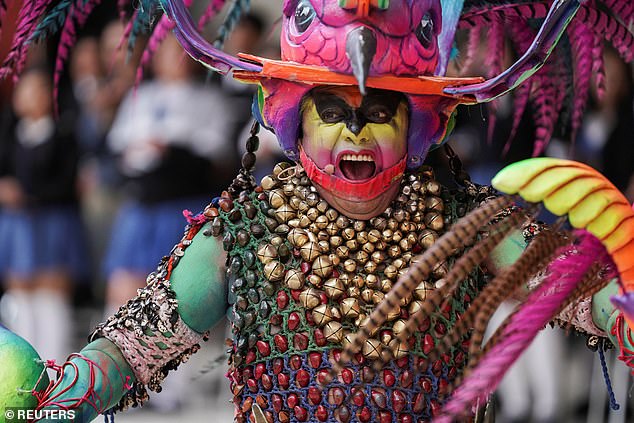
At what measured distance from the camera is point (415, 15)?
2.12 meters

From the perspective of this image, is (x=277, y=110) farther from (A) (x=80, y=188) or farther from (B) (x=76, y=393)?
(A) (x=80, y=188)

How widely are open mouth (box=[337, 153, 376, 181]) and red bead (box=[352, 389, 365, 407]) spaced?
40cm

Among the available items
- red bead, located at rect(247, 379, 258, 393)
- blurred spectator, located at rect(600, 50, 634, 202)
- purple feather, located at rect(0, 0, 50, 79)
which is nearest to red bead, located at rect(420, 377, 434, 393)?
red bead, located at rect(247, 379, 258, 393)

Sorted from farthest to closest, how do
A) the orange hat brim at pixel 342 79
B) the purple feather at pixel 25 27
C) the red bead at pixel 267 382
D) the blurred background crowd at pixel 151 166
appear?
the blurred background crowd at pixel 151 166, the purple feather at pixel 25 27, the red bead at pixel 267 382, the orange hat brim at pixel 342 79

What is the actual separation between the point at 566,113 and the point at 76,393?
127cm

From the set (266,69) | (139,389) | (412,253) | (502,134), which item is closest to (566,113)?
(412,253)

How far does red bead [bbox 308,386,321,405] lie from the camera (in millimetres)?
2150

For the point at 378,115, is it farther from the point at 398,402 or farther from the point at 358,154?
the point at 398,402

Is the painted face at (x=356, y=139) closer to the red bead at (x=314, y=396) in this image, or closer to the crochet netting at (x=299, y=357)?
the crochet netting at (x=299, y=357)

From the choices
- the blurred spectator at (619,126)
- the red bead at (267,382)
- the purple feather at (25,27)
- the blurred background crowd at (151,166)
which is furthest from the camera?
the blurred background crowd at (151,166)

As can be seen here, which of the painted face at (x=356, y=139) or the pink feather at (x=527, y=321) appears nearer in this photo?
the pink feather at (x=527, y=321)

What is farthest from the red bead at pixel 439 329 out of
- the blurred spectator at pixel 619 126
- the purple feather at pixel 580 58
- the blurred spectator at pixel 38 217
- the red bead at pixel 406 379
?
the blurred spectator at pixel 38 217

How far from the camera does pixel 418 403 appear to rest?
2.15 m

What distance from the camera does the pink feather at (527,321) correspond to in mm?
1681
